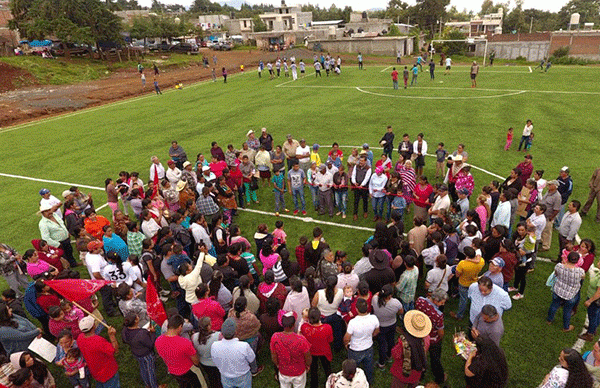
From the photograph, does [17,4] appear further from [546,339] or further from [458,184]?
[546,339]

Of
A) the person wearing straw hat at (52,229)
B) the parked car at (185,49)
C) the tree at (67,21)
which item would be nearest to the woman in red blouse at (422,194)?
the person wearing straw hat at (52,229)

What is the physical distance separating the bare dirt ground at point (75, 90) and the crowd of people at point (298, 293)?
87.4 ft

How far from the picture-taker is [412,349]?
499 centimetres

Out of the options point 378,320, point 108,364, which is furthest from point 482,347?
point 108,364

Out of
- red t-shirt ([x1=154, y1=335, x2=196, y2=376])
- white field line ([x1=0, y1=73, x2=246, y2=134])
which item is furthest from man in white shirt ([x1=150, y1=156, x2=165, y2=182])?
white field line ([x1=0, y1=73, x2=246, y2=134])

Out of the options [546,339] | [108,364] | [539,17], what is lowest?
[546,339]

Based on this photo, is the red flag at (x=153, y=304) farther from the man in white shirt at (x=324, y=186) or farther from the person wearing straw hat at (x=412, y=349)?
the man in white shirt at (x=324, y=186)

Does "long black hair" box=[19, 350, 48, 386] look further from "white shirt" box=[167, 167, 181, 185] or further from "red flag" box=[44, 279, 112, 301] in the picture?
"white shirt" box=[167, 167, 181, 185]

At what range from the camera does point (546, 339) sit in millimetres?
6918

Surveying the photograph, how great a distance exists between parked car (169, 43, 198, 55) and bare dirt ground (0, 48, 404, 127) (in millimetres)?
13445

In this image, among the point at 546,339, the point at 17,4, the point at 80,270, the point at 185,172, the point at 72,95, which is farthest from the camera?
the point at 17,4

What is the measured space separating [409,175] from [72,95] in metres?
37.6

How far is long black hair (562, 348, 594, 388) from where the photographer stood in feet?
14.0

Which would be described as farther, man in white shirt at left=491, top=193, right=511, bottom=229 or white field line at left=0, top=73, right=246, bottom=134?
white field line at left=0, top=73, right=246, bottom=134
